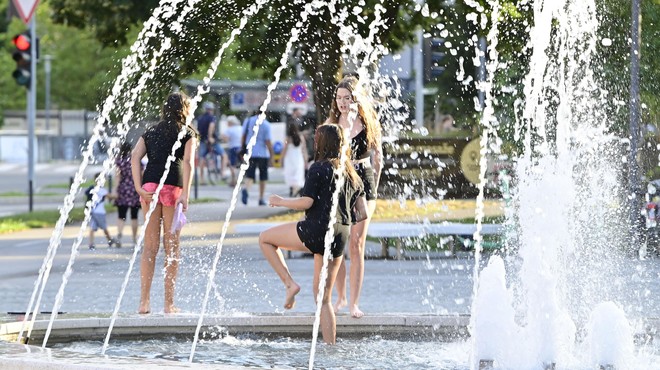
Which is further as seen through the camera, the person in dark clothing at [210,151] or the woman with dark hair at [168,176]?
the person in dark clothing at [210,151]

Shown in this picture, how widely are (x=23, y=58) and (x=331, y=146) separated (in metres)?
17.9

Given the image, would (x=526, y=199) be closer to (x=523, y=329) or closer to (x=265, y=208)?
(x=523, y=329)

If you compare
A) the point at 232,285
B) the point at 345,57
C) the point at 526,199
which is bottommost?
the point at 232,285

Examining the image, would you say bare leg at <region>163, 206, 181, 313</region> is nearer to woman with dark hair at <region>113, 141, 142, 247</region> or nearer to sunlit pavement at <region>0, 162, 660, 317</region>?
sunlit pavement at <region>0, 162, 660, 317</region>

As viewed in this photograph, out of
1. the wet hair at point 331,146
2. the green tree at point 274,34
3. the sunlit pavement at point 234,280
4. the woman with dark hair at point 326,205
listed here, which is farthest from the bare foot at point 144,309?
the green tree at point 274,34

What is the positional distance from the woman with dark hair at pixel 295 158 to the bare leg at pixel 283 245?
56.1 feet

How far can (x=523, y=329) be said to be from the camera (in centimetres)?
915

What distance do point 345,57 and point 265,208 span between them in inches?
111

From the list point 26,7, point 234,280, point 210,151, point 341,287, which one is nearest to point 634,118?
point 234,280

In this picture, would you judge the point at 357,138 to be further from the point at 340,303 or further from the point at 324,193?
the point at 324,193

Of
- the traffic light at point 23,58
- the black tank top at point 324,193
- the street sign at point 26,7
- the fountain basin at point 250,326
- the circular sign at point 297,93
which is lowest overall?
the fountain basin at point 250,326

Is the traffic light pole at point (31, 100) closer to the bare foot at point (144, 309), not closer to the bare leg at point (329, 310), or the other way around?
the bare foot at point (144, 309)

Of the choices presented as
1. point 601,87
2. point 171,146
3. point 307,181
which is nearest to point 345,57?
point 601,87

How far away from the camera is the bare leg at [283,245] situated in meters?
10.2
